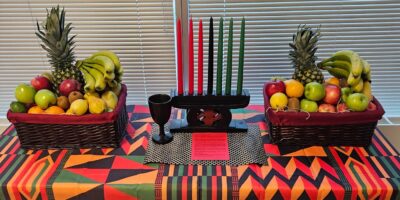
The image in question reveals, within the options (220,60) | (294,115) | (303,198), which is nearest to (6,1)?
(220,60)

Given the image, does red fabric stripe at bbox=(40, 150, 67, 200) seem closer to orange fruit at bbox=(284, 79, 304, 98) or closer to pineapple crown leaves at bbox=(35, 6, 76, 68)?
pineapple crown leaves at bbox=(35, 6, 76, 68)

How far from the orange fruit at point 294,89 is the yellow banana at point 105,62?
24.1 inches

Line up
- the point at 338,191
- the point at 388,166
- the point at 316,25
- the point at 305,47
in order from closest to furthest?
the point at 338,191 → the point at 388,166 → the point at 305,47 → the point at 316,25

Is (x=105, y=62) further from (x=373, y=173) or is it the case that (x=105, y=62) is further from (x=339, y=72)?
(x=373, y=173)

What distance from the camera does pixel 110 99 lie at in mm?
1203

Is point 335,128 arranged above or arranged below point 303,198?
above

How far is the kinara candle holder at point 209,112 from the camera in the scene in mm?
1235

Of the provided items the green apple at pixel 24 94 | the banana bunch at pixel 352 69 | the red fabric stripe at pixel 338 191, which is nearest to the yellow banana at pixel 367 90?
the banana bunch at pixel 352 69

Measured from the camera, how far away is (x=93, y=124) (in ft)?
3.83

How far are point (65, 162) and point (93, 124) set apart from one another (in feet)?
0.50

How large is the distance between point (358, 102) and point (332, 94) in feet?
0.28

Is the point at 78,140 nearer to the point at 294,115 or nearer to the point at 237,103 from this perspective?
the point at 237,103

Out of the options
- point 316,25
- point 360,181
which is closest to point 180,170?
point 360,181

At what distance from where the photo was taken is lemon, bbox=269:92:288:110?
118 centimetres
